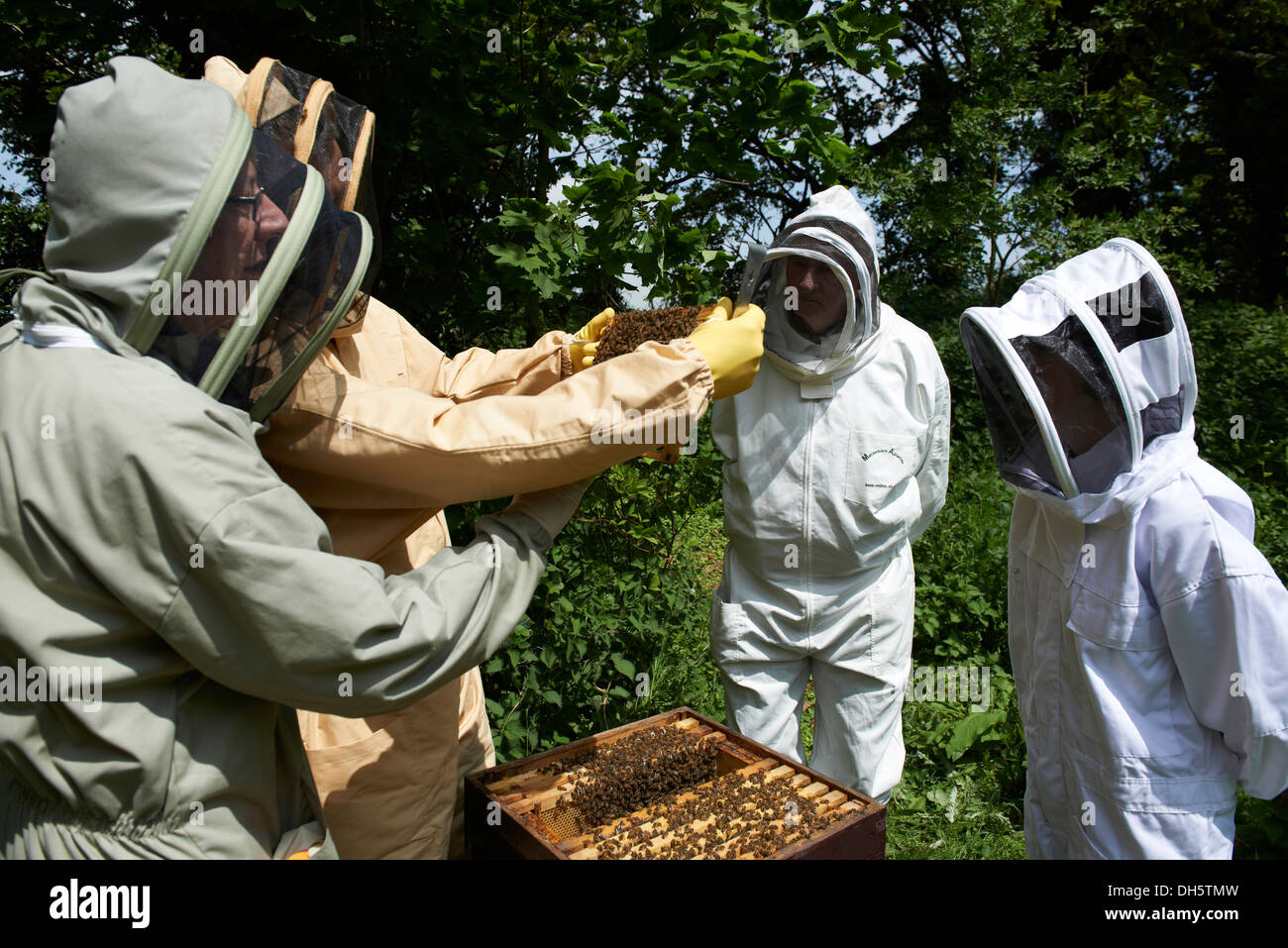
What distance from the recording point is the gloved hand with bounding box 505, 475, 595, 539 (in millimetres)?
1898

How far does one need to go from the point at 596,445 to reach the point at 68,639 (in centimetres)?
97

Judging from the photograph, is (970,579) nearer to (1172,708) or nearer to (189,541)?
(1172,708)

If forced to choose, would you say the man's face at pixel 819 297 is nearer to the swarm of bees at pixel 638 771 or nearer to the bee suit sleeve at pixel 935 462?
the bee suit sleeve at pixel 935 462

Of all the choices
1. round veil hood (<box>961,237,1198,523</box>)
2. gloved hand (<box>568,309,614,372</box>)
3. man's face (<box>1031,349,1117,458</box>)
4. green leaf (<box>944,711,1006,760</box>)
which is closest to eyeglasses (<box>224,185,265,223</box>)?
gloved hand (<box>568,309,614,372</box>)

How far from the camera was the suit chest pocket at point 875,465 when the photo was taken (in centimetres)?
317

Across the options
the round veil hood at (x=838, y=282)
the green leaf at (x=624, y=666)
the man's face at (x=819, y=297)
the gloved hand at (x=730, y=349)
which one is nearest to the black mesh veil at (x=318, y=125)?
the gloved hand at (x=730, y=349)

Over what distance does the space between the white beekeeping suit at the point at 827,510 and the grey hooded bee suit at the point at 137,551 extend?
2020 millimetres

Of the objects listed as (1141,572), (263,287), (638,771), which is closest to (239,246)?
(263,287)

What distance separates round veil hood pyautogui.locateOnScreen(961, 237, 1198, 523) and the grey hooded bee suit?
1.65 m

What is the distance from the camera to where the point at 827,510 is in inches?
126

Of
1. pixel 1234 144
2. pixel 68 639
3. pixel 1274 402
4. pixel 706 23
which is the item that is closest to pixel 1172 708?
pixel 68 639

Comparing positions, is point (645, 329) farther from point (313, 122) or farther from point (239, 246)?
point (239, 246)

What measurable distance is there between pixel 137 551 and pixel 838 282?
100 inches

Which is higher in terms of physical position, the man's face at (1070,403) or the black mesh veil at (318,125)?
the black mesh veil at (318,125)
